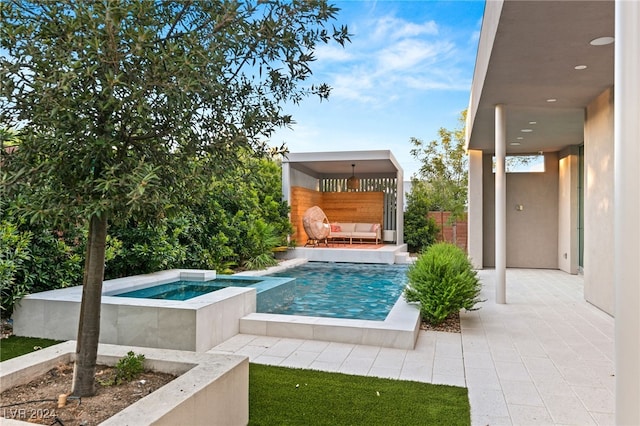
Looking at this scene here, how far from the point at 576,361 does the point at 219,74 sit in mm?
4319

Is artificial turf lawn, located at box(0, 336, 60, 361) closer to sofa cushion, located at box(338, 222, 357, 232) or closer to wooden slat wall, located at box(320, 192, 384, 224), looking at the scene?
sofa cushion, located at box(338, 222, 357, 232)

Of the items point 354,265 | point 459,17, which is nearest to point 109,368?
point 354,265

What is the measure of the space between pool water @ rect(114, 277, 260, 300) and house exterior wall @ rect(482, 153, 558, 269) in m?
8.27

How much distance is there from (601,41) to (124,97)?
5043 millimetres

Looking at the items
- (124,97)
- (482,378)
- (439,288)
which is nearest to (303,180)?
(439,288)

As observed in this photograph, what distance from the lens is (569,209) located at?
11.4m

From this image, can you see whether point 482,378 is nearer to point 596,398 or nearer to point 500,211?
point 596,398

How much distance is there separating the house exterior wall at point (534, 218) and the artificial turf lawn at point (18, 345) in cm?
1169

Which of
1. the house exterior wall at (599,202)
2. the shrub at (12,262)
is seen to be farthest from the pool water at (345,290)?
the house exterior wall at (599,202)

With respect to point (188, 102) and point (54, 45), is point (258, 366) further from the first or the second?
point (54, 45)

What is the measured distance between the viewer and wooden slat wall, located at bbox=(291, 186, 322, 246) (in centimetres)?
1519

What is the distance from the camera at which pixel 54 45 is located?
6.52 ft

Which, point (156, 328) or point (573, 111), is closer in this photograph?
point (156, 328)

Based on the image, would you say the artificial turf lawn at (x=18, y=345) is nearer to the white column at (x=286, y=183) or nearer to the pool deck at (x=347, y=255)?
the pool deck at (x=347, y=255)
